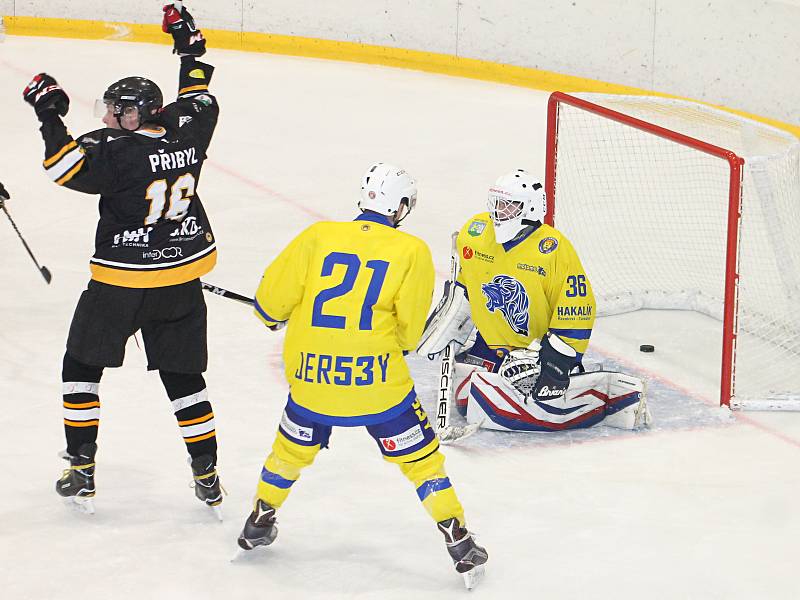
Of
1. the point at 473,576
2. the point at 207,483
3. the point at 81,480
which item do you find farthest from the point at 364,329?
the point at 81,480

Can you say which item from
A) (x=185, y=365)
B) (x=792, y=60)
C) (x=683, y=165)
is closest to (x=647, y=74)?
(x=792, y=60)

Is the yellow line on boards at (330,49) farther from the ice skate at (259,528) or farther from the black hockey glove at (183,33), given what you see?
the ice skate at (259,528)

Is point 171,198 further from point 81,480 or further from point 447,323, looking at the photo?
point 447,323

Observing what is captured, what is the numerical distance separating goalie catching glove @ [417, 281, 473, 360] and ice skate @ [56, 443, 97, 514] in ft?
4.28

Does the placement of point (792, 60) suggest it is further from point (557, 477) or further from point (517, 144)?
point (557, 477)

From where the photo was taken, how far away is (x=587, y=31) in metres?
9.45

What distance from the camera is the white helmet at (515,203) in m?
4.56

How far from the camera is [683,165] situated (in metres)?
7.37

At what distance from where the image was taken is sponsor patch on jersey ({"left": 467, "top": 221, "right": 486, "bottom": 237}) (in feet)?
15.7

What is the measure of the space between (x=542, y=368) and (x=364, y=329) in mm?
1258

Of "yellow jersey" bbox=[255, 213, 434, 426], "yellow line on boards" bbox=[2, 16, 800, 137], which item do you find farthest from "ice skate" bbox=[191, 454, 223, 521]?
"yellow line on boards" bbox=[2, 16, 800, 137]

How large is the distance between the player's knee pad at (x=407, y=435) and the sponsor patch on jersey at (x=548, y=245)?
124cm

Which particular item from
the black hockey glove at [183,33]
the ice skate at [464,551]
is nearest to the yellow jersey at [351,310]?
the ice skate at [464,551]

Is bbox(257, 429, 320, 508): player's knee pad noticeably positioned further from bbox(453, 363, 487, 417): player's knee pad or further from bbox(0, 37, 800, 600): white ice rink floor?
bbox(453, 363, 487, 417): player's knee pad
